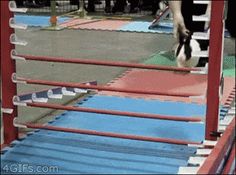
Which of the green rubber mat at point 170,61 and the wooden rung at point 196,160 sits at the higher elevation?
the green rubber mat at point 170,61

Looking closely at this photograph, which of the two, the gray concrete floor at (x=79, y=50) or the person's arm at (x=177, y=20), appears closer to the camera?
the person's arm at (x=177, y=20)

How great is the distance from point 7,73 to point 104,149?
0.72 metres

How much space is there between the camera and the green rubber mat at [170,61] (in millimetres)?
4945

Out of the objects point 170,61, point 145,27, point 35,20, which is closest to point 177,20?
point 170,61

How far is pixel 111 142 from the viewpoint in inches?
123

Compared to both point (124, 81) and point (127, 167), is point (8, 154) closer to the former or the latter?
point (127, 167)

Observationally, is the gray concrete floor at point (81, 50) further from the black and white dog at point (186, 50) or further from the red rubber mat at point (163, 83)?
the black and white dog at point (186, 50)

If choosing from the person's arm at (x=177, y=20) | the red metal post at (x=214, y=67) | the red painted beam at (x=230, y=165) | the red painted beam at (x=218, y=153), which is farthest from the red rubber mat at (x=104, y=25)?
the red painted beam at (x=230, y=165)

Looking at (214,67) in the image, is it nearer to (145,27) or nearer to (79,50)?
(79,50)

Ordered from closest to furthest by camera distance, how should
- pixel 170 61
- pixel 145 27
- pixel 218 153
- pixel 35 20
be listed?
pixel 218 153 → pixel 170 61 → pixel 145 27 → pixel 35 20

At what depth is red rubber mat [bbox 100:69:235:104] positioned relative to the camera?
421 cm

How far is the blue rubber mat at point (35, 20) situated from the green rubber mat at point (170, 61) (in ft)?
8.72

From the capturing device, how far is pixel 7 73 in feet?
9.79

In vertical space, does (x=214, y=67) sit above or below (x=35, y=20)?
above
